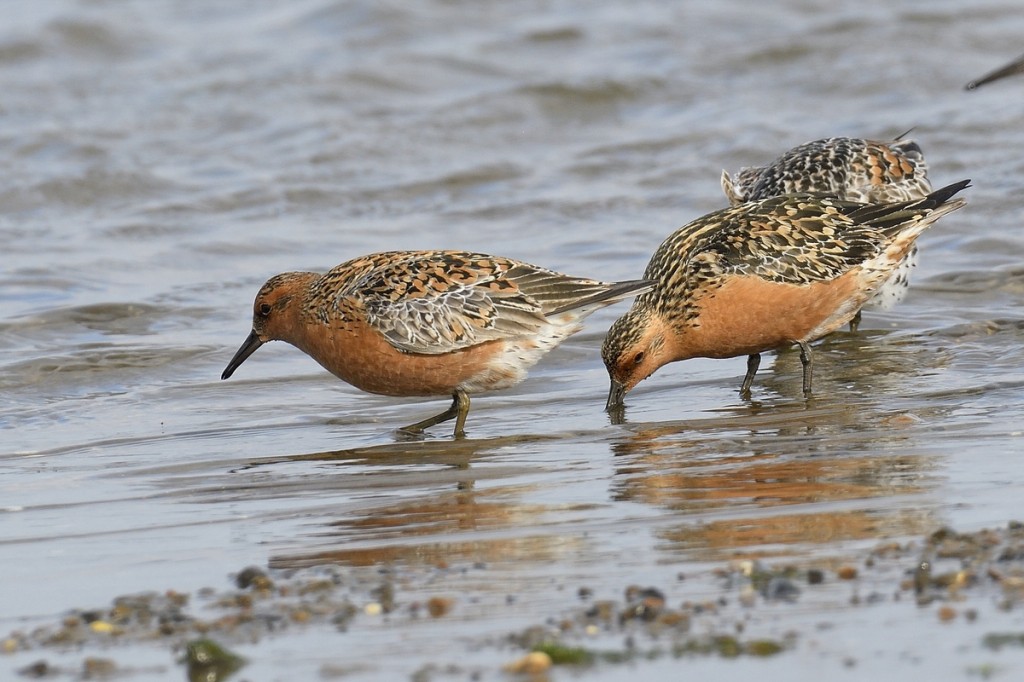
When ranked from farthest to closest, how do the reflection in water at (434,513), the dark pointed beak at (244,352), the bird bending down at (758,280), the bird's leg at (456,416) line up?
the dark pointed beak at (244,352)
the bird bending down at (758,280)
the bird's leg at (456,416)
the reflection in water at (434,513)

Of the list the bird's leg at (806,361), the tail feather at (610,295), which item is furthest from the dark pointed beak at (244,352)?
the bird's leg at (806,361)

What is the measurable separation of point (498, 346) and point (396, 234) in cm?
589

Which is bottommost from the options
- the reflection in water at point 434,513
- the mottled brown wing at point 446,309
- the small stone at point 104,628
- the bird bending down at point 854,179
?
the reflection in water at point 434,513

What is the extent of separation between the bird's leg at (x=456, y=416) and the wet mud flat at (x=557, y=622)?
311 centimetres

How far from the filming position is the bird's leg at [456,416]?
8.66m

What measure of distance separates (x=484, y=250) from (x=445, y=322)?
501 cm

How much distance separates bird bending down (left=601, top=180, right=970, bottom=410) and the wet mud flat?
3370mm

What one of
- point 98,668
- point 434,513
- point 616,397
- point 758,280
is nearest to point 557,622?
point 98,668

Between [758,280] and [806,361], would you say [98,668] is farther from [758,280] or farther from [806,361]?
[806,361]

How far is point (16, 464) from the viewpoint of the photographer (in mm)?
8133

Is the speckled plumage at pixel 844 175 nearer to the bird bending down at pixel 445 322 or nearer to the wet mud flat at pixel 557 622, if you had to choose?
the bird bending down at pixel 445 322

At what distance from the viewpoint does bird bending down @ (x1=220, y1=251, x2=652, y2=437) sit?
27.9ft

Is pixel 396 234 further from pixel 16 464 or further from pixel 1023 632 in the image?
pixel 1023 632

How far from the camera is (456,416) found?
28.9 feet
